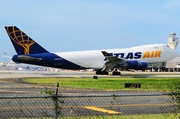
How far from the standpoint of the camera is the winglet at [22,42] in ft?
194

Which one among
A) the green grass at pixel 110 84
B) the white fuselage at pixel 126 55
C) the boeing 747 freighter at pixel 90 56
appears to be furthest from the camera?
the white fuselage at pixel 126 55

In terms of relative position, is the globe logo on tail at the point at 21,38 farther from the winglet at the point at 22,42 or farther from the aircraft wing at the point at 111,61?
the aircraft wing at the point at 111,61

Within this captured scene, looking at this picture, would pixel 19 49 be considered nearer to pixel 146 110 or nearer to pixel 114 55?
pixel 114 55

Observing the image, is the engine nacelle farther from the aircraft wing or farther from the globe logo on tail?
the globe logo on tail

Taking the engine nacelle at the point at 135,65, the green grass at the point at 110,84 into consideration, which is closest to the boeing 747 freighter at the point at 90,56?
the engine nacelle at the point at 135,65

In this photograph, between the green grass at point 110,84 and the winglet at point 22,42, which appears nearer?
the green grass at point 110,84

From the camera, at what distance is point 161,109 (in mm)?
14812

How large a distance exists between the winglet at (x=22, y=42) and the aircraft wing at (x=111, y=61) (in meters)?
10.9

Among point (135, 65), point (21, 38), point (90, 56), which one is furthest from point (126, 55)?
point (21, 38)

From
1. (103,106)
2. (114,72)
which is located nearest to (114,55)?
(114,72)

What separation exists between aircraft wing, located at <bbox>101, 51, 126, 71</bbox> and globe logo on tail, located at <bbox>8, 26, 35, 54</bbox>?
12.7 meters

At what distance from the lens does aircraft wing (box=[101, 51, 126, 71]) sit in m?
58.6

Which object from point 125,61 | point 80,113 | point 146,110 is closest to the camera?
point 80,113

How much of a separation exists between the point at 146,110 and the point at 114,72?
4652cm
